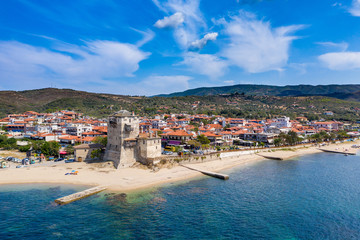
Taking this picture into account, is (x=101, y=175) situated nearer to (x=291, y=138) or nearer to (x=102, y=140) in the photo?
(x=102, y=140)

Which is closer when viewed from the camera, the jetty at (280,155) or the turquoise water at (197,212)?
the turquoise water at (197,212)

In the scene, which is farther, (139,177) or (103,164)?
(103,164)

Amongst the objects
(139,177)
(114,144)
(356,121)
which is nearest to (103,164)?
(114,144)

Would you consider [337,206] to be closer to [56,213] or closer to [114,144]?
[56,213]

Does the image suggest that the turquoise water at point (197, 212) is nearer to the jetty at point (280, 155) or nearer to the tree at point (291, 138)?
the jetty at point (280, 155)

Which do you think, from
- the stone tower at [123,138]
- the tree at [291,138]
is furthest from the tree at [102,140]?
the tree at [291,138]

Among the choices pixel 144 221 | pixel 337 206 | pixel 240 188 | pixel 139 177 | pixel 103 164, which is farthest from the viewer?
pixel 103 164

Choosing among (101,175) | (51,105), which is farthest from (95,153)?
(51,105)
